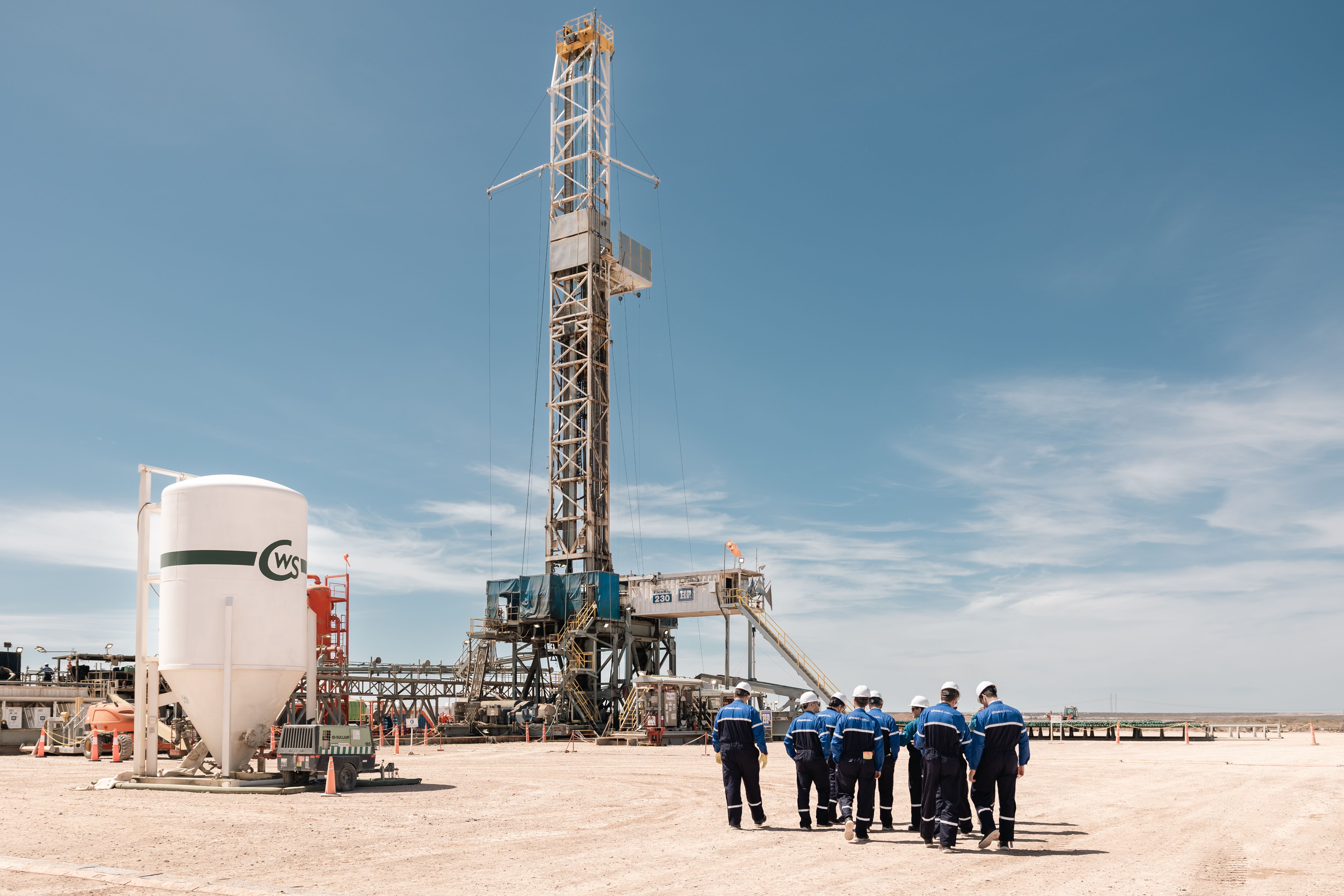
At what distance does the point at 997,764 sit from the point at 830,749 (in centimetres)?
240

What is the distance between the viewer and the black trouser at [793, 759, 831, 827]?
13.7 metres

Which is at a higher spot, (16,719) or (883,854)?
(883,854)

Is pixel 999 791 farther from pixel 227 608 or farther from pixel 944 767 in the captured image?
pixel 227 608

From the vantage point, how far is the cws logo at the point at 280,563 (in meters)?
21.1

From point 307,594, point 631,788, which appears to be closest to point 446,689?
point 307,594

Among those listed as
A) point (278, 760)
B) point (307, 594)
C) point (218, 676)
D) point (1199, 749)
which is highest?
point (307, 594)

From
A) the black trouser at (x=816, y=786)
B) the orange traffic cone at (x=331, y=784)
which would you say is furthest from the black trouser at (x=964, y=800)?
the orange traffic cone at (x=331, y=784)

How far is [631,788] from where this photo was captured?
20.1 metres

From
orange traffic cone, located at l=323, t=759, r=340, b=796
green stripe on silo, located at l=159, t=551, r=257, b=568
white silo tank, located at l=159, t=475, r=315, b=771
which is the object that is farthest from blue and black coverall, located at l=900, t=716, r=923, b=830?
green stripe on silo, located at l=159, t=551, r=257, b=568

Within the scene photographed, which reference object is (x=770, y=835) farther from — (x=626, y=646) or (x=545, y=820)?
(x=626, y=646)

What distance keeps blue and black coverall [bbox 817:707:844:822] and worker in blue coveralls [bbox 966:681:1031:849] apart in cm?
192

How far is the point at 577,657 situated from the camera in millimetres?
47219

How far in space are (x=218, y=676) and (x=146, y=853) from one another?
892 centimetres

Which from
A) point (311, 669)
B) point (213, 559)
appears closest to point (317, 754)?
point (311, 669)
